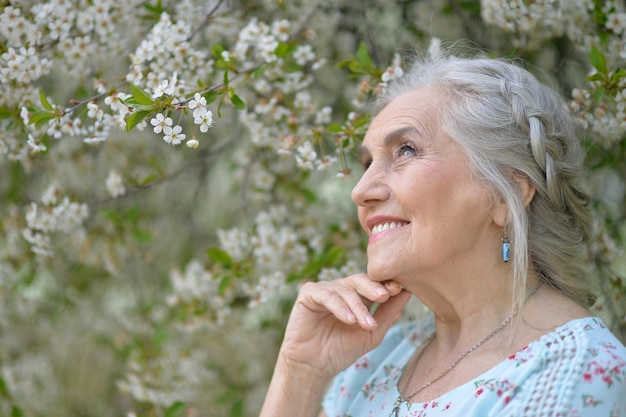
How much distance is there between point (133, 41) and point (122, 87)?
1.32 ft

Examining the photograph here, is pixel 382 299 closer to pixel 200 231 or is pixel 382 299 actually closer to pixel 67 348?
pixel 200 231

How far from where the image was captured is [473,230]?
5.71 feet

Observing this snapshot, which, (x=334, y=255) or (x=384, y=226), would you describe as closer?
(x=384, y=226)

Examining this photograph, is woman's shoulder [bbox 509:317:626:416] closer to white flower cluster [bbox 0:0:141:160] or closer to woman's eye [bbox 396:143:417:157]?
woman's eye [bbox 396:143:417:157]

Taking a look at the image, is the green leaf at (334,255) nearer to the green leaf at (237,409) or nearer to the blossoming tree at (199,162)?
the blossoming tree at (199,162)

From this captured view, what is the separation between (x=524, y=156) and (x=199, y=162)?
1373 mm

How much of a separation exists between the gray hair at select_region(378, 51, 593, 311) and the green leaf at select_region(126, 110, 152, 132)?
72 centimetres

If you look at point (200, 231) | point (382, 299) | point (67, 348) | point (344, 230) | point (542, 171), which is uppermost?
point (542, 171)

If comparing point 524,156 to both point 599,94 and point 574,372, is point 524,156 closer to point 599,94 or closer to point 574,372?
point 599,94

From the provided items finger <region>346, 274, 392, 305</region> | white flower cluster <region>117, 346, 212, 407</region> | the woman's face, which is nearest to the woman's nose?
the woman's face

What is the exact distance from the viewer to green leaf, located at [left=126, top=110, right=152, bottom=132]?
1.61m

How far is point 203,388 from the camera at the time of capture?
374 cm

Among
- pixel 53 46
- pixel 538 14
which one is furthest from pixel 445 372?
pixel 53 46

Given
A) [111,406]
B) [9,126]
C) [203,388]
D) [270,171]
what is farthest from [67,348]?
[9,126]
